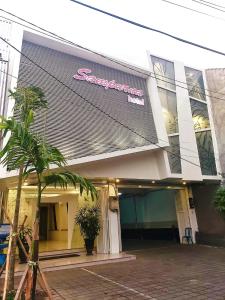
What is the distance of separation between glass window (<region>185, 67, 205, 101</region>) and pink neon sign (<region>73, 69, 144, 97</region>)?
2759 millimetres

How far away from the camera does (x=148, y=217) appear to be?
15969 millimetres

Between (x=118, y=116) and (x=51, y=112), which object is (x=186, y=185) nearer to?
(x=118, y=116)

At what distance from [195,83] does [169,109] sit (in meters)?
2.46

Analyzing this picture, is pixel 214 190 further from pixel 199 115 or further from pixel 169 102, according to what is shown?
pixel 169 102

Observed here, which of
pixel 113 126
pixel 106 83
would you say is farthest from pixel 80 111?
pixel 106 83

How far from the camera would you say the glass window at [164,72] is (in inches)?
479

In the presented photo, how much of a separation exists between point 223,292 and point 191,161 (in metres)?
7.04

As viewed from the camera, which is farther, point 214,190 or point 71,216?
point 214,190

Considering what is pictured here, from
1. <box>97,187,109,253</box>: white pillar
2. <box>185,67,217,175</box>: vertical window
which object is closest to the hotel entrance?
<box>185,67,217,175</box>: vertical window

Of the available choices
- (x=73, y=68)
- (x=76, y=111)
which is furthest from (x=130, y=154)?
(x=73, y=68)

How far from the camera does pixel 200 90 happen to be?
43.0ft

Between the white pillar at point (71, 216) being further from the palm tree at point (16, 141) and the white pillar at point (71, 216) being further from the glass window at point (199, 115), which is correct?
the palm tree at point (16, 141)

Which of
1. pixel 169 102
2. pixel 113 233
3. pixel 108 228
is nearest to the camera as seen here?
pixel 113 233

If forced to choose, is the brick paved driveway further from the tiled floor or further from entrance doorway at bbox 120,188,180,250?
entrance doorway at bbox 120,188,180,250
